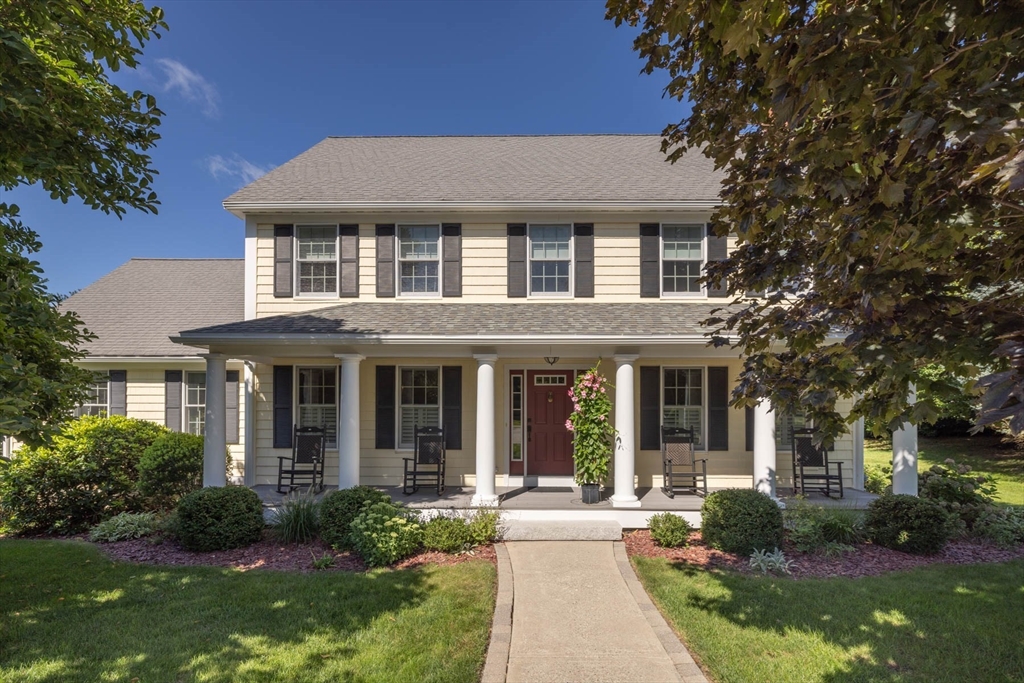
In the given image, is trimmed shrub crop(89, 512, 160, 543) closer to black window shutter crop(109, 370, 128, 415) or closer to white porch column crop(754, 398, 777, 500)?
black window shutter crop(109, 370, 128, 415)

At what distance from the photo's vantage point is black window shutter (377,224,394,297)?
9.69 m

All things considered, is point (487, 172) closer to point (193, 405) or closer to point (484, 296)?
point (484, 296)

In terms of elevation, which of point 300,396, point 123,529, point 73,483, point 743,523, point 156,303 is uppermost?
point 156,303

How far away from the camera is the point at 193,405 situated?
35.9 feet

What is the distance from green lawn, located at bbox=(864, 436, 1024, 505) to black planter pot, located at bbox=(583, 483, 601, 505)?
1017 centimetres

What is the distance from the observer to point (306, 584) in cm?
550

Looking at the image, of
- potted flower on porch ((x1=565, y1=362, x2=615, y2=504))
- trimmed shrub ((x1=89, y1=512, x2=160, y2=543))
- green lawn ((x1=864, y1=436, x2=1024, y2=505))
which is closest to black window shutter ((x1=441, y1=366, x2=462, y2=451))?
potted flower on porch ((x1=565, y1=362, x2=615, y2=504))

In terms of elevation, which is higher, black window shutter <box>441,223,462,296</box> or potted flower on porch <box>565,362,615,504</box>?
black window shutter <box>441,223,462,296</box>

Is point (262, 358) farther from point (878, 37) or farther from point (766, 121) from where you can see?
point (878, 37)

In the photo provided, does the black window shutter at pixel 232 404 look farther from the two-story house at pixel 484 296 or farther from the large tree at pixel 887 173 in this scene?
the large tree at pixel 887 173

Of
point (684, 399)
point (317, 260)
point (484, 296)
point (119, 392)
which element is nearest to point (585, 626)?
point (684, 399)

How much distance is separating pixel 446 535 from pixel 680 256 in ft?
22.5

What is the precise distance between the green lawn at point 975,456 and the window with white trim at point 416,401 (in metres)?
12.6

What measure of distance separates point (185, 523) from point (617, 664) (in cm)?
584
